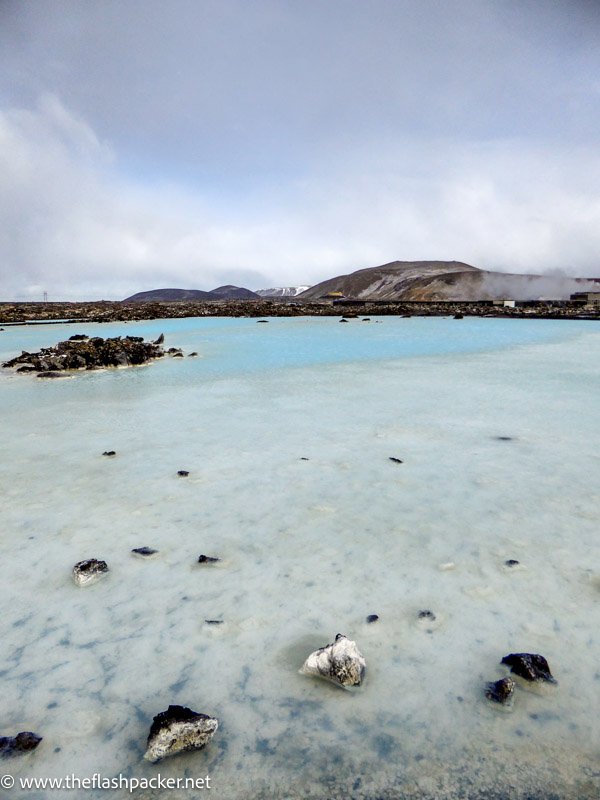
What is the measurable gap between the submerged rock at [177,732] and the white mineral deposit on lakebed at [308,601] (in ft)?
0.15

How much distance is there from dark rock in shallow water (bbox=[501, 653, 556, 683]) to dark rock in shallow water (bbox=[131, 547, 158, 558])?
95.9 inches

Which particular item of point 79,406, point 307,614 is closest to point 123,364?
point 79,406

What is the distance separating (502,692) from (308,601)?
1170 millimetres

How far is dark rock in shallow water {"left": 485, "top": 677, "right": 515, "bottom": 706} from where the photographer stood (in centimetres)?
214

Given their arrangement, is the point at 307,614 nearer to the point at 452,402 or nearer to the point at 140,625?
the point at 140,625

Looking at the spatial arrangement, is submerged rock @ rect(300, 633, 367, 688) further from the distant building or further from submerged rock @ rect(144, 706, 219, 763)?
the distant building

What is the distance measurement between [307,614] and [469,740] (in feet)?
3.51

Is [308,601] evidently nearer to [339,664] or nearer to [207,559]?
[339,664]

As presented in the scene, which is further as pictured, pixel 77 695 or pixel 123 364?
pixel 123 364

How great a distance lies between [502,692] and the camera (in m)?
2.16

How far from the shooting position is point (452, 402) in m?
8.85

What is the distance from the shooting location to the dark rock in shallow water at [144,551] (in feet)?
11.4

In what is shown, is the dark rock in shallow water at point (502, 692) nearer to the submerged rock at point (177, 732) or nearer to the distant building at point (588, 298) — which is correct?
the submerged rock at point (177, 732)

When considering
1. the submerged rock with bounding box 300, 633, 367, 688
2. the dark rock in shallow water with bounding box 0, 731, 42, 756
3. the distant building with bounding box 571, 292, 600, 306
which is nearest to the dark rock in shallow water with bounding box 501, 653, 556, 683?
the submerged rock with bounding box 300, 633, 367, 688
